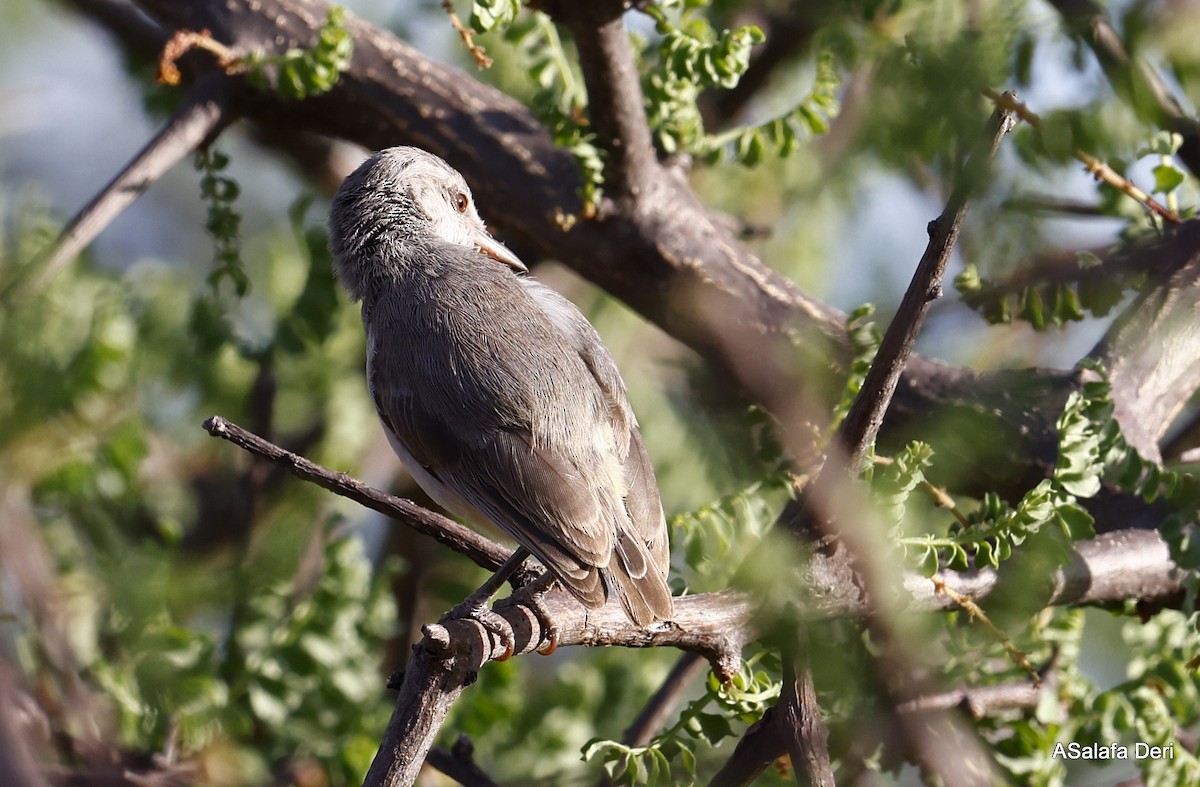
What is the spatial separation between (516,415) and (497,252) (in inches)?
41.4

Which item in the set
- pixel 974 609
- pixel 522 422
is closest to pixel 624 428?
pixel 522 422

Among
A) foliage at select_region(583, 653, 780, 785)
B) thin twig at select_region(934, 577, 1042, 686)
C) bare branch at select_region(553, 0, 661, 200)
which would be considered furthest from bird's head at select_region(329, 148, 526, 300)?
thin twig at select_region(934, 577, 1042, 686)

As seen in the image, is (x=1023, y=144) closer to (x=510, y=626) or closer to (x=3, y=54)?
(x=510, y=626)

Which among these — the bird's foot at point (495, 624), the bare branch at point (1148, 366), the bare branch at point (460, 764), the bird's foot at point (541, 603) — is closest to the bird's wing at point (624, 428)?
the bird's foot at point (541, 603)

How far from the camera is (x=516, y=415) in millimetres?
3316

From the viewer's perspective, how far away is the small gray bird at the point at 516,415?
10.1ft

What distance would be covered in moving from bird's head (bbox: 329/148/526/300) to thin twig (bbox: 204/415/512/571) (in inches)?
51.6

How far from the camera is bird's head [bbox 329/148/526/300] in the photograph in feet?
13.2

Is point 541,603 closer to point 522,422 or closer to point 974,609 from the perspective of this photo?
point 522,422

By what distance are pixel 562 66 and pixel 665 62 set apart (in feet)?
1.48

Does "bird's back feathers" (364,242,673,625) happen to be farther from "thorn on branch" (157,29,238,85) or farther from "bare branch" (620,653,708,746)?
"thorn on branch" (157,29,238,85)

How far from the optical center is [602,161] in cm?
397

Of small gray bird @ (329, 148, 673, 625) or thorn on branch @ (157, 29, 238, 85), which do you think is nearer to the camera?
small gray bird @ (329, 148, 673, 625)

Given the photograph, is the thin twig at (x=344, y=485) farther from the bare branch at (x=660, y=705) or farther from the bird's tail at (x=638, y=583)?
the bare branch at (x=660, y=705)
